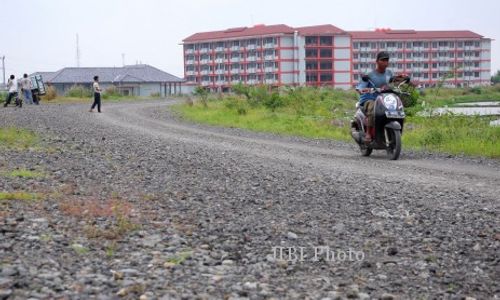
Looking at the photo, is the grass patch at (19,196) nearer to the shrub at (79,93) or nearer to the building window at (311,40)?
the shrub at (79,93)

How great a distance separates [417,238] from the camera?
18.1ft

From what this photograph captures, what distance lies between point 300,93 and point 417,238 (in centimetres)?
2974

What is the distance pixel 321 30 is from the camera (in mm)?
93312

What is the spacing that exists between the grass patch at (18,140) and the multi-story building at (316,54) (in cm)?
6804

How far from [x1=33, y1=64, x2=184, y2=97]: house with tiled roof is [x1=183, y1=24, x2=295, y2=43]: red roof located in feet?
22.5

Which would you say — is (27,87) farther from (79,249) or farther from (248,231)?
(79,249)

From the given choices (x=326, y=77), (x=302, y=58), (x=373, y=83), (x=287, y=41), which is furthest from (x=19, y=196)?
(x=326, y=77)

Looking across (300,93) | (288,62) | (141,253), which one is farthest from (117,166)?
(288,62)

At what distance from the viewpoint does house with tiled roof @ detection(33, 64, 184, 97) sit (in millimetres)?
88562

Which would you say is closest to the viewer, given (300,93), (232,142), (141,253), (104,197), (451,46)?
(141,253)

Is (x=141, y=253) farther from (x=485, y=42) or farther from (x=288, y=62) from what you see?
(x=485, y=42)

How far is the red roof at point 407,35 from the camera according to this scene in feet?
335

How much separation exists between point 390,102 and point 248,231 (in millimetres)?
6998

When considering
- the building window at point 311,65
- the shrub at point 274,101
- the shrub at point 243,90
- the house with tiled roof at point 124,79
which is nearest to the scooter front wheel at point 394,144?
the shrub at point 274,101
